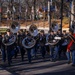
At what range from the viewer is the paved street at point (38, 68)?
14.1 meters

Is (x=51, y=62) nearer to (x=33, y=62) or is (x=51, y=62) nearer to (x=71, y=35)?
(x=33, y=62)

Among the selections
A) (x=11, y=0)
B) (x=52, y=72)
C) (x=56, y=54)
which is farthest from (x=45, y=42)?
(x=11, y=0)

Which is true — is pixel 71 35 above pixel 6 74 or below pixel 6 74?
above

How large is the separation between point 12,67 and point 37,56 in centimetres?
408

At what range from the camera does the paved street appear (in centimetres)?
1411

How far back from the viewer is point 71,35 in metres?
15.5

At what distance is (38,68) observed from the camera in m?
15.2

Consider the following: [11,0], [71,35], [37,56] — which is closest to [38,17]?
[11,0]

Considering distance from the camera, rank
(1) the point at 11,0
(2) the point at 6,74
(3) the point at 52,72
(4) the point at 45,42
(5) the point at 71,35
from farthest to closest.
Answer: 1. (1) the point at 11,0
2. (4) the point at 45,42
3. (5) the point at 71,35
4. (3) the point at 52,72
5. (2) the point at 6,74

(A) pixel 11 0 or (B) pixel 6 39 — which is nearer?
(B) pixel 6 39

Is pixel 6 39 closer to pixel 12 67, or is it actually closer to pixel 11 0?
pixel 12 67

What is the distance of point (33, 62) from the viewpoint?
56.1 ft

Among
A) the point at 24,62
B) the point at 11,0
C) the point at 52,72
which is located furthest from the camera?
the point at 11,0

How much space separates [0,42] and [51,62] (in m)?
2.79
